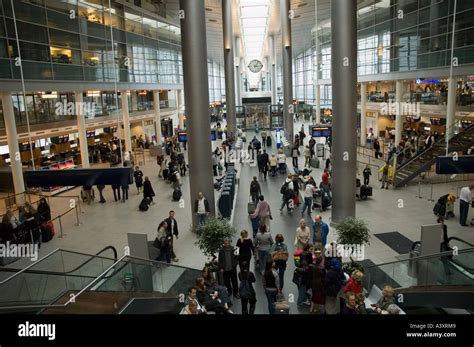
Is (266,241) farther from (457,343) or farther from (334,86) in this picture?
(457,343)

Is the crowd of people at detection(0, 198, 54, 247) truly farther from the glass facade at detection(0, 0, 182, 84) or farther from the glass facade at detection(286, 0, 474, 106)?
the glass facade at detection(286, 0, 474, 106)

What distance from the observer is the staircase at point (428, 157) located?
19.8 metres

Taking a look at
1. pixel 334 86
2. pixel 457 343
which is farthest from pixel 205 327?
pixel 334 86

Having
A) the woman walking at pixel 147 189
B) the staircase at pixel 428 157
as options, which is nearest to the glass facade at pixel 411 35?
the staircase at pixel 428 157

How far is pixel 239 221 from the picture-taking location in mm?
14906

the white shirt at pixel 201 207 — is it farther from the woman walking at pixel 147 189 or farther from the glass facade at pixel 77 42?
the glass facade at pixel 77 42

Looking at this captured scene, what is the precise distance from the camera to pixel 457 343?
2039 millimetres

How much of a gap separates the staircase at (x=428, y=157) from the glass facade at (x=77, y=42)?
45.4ft

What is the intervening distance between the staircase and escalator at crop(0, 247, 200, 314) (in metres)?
13.9

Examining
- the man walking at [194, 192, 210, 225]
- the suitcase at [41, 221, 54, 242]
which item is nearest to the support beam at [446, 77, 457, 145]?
the man walking at [194, 192, 210, 225]

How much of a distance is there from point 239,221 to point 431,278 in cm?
761

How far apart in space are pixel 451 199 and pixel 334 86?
537 cm

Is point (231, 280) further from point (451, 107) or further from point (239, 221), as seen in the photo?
point (451, 107)

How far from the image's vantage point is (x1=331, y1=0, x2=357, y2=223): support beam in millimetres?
12945
